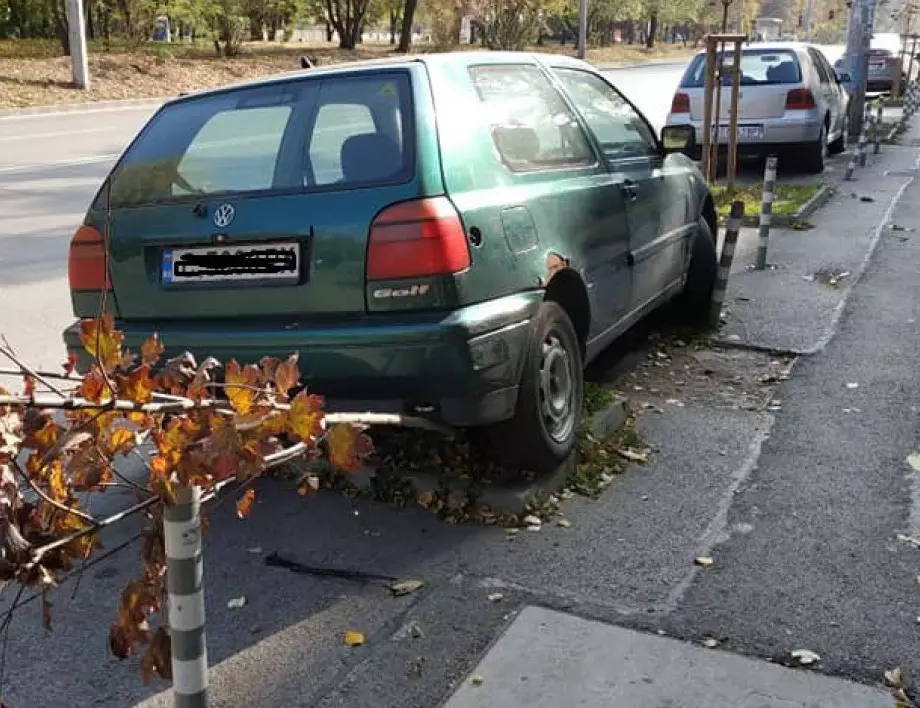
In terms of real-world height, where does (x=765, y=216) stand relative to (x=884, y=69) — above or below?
below

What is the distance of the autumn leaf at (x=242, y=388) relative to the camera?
2.22 metres

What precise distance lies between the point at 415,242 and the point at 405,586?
120cm

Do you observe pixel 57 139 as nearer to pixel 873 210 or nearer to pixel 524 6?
pixel 873 210

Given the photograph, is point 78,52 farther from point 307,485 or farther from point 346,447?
point 346,447

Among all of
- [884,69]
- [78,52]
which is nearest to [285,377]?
[78,52]

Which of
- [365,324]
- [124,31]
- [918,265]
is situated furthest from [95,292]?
[124,31]

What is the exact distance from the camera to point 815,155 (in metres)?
14.4

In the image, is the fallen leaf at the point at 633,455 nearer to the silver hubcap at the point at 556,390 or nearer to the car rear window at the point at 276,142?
the silver hubcap at the point at 556,390

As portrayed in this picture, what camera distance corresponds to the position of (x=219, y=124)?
14.6ft

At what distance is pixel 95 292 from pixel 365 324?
1.25 m

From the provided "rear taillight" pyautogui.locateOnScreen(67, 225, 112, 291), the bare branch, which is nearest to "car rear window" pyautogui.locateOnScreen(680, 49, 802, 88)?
"rear taillight" pyautogui.locateOnScreen(67, 225, 112, 291)

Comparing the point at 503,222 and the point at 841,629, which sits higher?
the point at 503,222

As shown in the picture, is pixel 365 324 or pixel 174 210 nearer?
pixel 365 324

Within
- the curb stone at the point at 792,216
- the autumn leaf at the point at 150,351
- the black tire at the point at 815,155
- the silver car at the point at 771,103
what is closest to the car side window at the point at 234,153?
the autumn leaf at the point at 150,351
